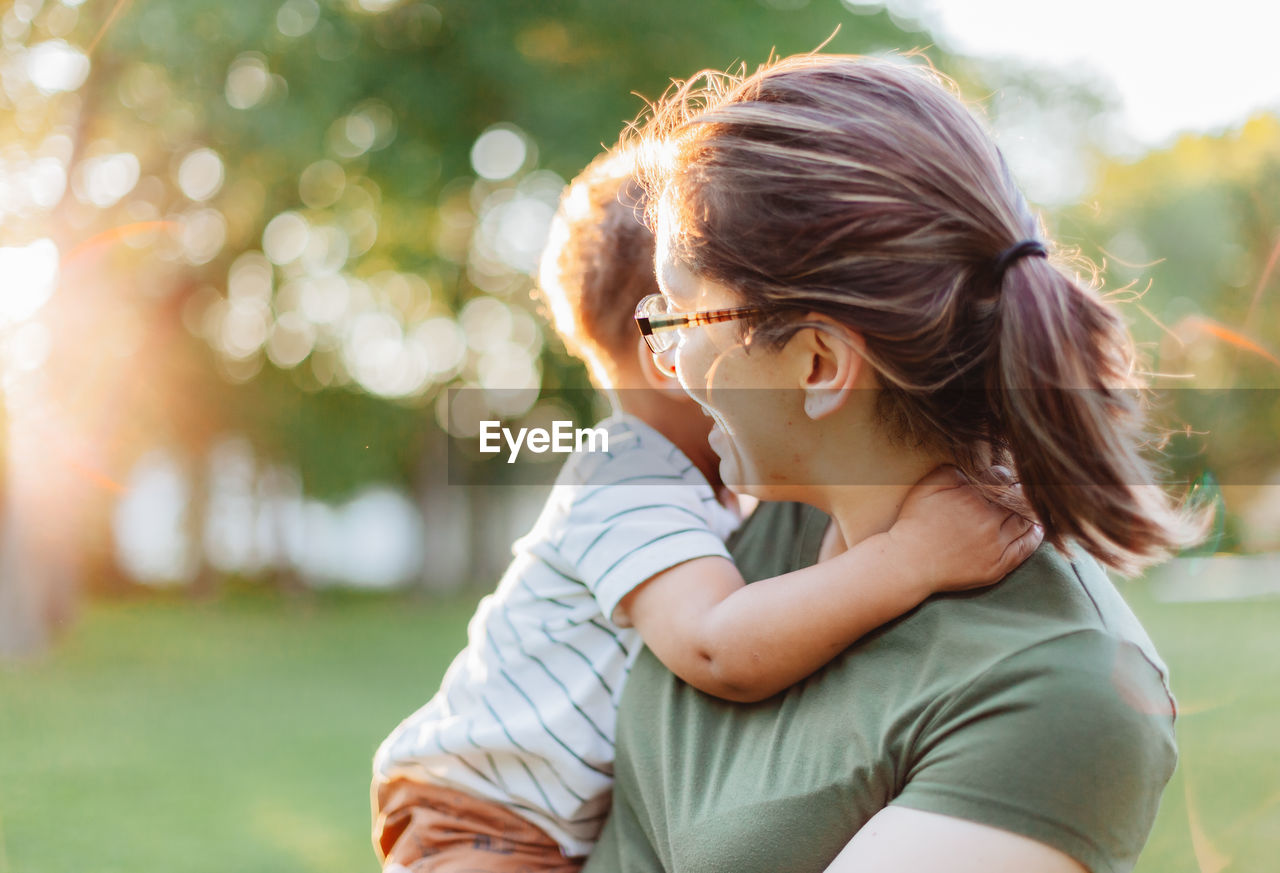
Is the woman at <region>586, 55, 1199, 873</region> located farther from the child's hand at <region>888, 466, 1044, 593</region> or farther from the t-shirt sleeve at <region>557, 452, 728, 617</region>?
the t-shirt sleeve at <region>557, 452, 728, 617</region>

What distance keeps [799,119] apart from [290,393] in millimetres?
16745

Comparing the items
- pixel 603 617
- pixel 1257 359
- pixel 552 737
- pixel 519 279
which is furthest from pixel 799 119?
pixel 1257 359

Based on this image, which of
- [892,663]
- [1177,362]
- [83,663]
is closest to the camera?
[892,663]

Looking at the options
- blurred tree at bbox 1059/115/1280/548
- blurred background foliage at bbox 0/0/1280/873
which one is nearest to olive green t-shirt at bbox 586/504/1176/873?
blurred background foliage at bbox 0/0/1280/873

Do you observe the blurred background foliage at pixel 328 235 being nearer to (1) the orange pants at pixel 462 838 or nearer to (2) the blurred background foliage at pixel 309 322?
(2) the blurred background foliage at pixel 309 322

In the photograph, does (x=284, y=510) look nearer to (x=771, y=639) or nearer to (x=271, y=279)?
(x=271, y=279)

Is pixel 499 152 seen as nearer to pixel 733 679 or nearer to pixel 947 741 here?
pixel 733 679

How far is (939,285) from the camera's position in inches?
46.3

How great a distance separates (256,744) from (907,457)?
8.99m

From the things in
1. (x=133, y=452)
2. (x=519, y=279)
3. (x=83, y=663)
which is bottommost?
(x=83, y=663)

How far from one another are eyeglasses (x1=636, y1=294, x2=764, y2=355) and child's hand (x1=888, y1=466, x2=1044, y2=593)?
0.30 m

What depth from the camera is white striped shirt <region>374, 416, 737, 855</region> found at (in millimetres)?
1580

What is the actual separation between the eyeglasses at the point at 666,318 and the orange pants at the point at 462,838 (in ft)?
2.62

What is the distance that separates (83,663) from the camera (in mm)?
12398
